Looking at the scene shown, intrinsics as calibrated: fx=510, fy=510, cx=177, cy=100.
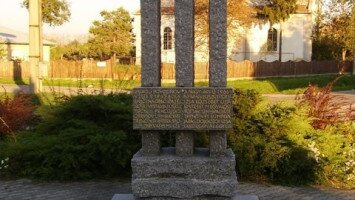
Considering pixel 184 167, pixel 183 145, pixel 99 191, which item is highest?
pixel 183 145

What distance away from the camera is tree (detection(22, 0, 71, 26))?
52844 millimetres

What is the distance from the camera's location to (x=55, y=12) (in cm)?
5419

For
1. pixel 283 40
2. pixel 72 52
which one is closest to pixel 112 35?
pixel 72 52

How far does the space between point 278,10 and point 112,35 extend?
17474 millimetres

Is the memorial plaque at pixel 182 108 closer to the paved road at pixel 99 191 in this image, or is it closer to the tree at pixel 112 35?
the paved road at pixel 99 191

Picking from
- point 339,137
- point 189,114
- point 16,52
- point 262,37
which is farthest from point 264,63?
point 189,114

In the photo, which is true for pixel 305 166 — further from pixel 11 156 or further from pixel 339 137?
pixel 11 156

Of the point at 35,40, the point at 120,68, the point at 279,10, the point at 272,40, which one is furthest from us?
the point at 272,40

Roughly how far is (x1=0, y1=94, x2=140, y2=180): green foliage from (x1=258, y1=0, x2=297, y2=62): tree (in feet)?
139

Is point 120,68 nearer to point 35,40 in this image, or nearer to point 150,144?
point 35,40

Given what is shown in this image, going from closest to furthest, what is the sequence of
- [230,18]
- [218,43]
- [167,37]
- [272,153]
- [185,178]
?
[218,43] < [185,178] < [272,153] < [230,18] < [167,37]

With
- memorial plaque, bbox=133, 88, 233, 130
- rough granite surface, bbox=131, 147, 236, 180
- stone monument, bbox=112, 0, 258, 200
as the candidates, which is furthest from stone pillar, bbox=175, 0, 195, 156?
rough granite surface, bbox=131, 147, 236, 180

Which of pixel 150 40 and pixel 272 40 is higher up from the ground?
pixel 272 40

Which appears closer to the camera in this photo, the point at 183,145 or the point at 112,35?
the point at 183,145
